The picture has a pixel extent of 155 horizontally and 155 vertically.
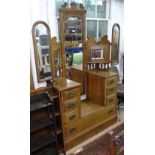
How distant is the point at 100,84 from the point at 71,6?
1.22 metres

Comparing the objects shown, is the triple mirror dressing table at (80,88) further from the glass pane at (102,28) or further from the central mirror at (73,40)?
the glass pane at (102,28)

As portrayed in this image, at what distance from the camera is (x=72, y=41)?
8.88 ft

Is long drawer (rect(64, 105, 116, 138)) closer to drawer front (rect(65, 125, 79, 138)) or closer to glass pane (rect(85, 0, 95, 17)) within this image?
drawer front (rect(65, 125, 79, 138))

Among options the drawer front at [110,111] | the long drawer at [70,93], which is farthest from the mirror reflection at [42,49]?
the drawer front at [110,111]

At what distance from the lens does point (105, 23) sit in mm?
3666

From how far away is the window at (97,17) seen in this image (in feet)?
10.9

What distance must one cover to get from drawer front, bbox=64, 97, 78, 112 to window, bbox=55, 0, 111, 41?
1.36 metres

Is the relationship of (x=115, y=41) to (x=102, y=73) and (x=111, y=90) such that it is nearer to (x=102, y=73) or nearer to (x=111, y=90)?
(x=102, y=73)

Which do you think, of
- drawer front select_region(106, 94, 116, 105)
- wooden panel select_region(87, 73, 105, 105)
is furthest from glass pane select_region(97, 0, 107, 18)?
drawer front select_region(106, 94, 116, 105)

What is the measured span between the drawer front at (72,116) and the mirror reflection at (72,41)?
0.68m

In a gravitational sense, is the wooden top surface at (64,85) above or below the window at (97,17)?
below

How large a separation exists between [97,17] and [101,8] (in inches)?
8.6

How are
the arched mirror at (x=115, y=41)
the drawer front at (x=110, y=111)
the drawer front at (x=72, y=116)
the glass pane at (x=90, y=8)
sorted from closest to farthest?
the drawer front at (x=72, y=116) < the drawer front at (x=110, y=111) < the glass pane at (x=90, y=8) < the arched mirror at (x=115, y=41)
